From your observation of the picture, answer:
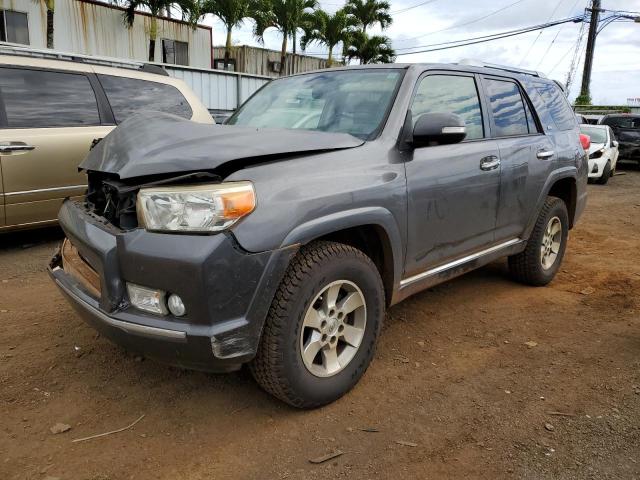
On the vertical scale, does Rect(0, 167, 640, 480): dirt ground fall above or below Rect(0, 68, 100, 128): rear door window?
below

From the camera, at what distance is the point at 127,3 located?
16.3 meters

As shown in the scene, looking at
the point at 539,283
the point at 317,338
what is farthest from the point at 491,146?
the point at 317,338

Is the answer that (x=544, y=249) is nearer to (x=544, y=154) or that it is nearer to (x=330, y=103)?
(x=544, y=154)

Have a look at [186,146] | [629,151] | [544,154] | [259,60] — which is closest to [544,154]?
[544,154]

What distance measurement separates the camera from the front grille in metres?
2.49

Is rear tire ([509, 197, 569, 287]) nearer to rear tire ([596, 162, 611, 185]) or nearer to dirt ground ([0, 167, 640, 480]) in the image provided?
dirt ground ([0, 167, 640, 480])

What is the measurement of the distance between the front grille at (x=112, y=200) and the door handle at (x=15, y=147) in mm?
2442

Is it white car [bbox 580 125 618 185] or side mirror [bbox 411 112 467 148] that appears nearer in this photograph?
side mirror [bbox 411 112 467 148]

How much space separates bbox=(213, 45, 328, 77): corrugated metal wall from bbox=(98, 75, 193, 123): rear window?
20.2 m

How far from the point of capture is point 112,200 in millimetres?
2682

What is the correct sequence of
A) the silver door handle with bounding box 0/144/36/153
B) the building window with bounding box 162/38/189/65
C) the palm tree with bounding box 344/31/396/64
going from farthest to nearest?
the palm tree with bounding box 344/31/396/64 < the building window with bounding box 162/38/189/65 < the silver door handle with bounding box 0/144/36/153

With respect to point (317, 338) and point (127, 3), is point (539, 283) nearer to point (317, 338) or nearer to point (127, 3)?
point (317, 338)

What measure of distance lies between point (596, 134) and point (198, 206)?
556 inches

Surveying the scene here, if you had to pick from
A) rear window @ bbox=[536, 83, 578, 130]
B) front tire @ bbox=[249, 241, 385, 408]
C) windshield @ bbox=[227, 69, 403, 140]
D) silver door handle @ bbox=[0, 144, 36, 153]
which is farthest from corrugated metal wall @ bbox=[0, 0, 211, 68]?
front tire @ bbox=[249, 241, 385, 408]
